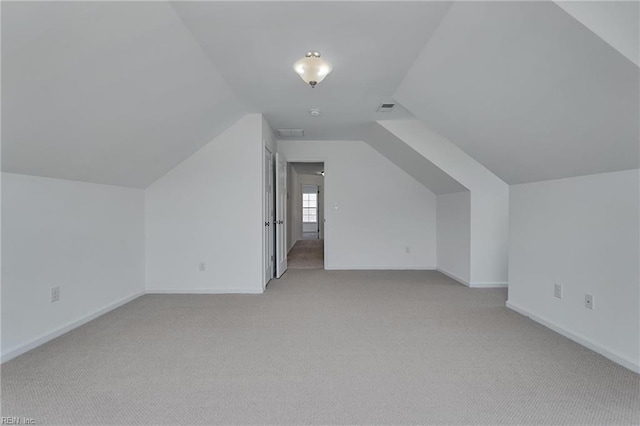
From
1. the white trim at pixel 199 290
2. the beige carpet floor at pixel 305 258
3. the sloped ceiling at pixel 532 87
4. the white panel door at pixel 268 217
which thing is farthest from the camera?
the beige carpet floor at pixel 305 258

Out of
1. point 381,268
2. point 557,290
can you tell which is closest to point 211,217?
point 381,268

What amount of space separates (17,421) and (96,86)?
1880 millimetres

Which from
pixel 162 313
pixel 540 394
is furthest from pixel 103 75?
pixel 540 394

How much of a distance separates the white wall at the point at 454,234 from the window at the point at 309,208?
7.53 meters

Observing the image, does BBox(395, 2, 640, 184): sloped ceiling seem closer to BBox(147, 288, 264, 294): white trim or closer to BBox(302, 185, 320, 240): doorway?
BBox(147, 288, 264, 294): white trim

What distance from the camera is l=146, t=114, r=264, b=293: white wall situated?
4211 millimetres

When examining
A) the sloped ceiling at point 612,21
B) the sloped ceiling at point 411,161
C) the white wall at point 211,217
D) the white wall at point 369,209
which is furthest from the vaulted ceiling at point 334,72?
the white wall at point 369,209

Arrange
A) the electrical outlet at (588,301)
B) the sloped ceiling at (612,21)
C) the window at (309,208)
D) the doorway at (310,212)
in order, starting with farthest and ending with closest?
the window at (309,208)
the doorway at (310,212)
the electrical outlet at (588,301)
the sloped ceiling at (612,21)

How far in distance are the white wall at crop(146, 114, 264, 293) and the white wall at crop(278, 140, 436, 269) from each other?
1655 millimetres

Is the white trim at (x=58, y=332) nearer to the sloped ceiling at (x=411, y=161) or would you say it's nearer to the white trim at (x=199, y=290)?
the white trim at (x=199, y=290)

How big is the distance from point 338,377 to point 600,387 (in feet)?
4.90

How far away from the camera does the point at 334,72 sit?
9.68 feet

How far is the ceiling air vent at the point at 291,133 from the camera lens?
199 inches

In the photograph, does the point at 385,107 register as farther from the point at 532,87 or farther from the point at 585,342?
the point at 585,342
